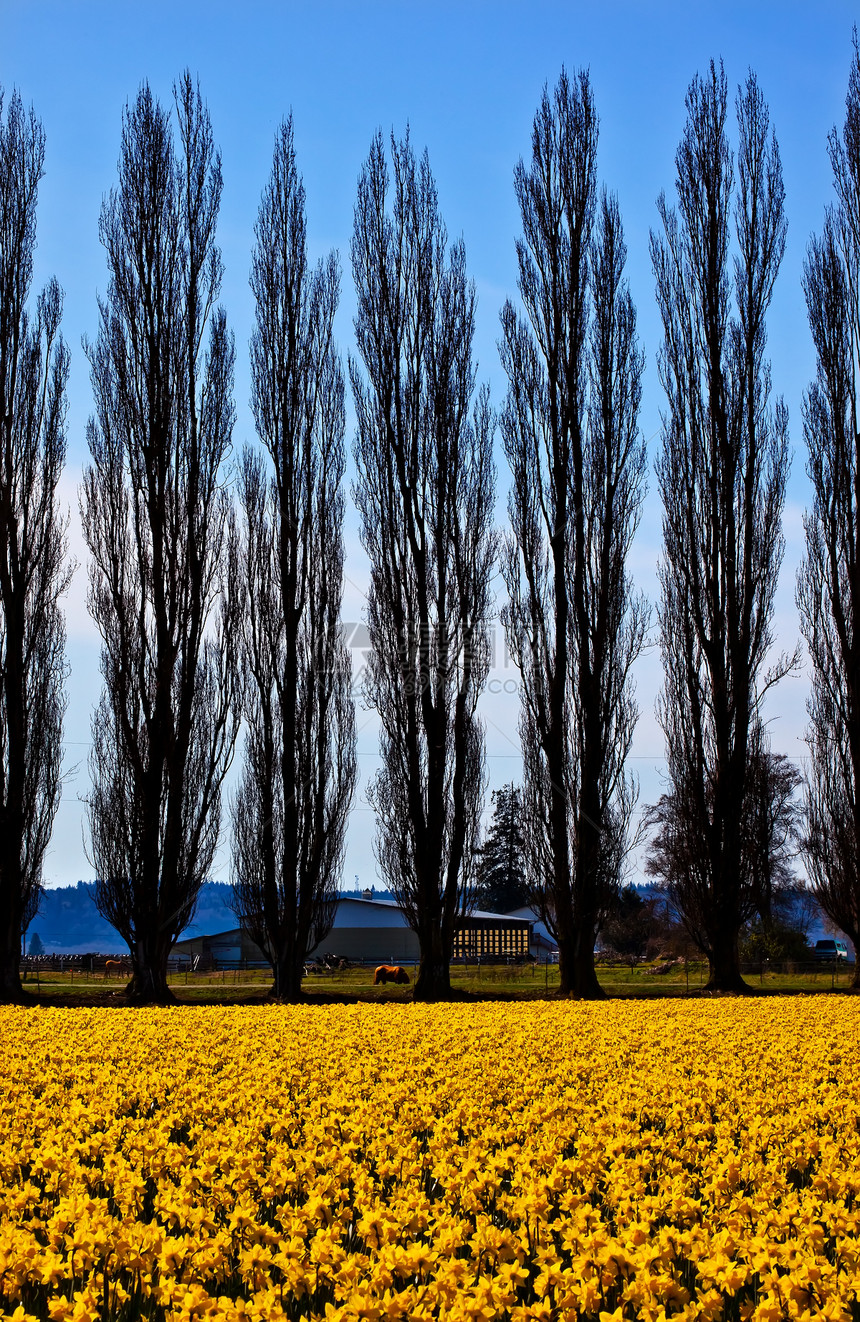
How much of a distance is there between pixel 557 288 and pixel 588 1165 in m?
20.6

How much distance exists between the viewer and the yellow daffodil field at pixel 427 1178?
11.5 feet

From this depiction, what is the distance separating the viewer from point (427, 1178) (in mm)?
5566

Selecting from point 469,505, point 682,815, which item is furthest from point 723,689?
point 469,505

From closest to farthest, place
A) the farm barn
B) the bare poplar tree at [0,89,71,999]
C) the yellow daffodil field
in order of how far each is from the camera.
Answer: the yellow daffodil field
the bare poplar tree at [0,89,71,999]
the farm barn

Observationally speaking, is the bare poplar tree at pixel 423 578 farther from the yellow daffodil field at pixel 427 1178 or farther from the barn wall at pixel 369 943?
the barn wall at pixel 369 943

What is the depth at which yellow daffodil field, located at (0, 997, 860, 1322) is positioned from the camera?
11.5 feet

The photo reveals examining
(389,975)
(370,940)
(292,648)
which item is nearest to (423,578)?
(292,648)

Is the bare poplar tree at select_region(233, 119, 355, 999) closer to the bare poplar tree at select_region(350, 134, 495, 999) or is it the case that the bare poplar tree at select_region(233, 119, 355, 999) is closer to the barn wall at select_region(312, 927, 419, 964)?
the bare poplar tree at select_region(350, 134, 495, 999)

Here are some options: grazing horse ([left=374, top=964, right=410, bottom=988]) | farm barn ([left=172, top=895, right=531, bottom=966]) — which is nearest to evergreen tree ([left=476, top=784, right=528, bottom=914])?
farm barn ([left=172, top=895, right=531, bottom=966])

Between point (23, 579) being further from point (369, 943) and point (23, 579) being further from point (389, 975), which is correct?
point (369, 943)

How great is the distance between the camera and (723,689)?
75.1 feet

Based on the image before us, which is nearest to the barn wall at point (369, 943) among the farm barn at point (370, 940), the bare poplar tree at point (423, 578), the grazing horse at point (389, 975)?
the farm barn at point (370, 940)

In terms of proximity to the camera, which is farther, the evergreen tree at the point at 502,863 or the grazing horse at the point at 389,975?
the evergreen tree at the point at 502,863

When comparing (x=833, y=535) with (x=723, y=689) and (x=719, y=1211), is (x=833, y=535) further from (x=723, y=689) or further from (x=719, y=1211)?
(x=719, y=1211)
